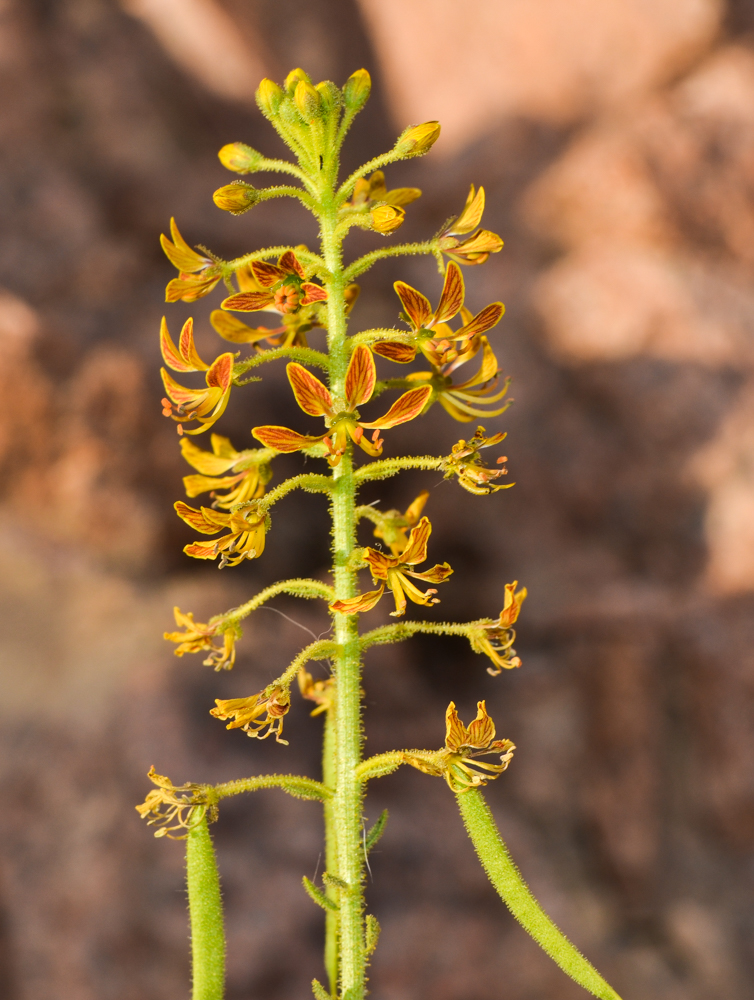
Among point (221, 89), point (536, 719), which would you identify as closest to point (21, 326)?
point (221, 89)

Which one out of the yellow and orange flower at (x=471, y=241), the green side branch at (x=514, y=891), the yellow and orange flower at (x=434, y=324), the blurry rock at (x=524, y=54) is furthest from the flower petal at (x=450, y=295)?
the blurry rock at (x=524, y=54)

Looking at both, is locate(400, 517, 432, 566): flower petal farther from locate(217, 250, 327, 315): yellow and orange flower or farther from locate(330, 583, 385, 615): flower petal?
locate(217, 250, 327, 315): yellow and orange flower

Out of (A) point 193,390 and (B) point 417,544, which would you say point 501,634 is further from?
(A) point 193,390

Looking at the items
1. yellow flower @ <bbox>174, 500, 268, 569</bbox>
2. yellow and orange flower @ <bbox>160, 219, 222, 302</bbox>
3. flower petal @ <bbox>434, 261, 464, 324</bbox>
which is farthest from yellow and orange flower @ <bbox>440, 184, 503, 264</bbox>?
yellow flower @ <bbox>174, 500, 268, 569</bbox>

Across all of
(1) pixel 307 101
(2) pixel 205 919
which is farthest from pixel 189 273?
(2) pixel 205 919

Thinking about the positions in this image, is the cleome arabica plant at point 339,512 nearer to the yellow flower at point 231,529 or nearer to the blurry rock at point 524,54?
the yellow flower at point 231,529

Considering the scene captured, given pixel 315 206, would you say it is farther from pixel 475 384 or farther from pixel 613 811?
pixel 613 811
